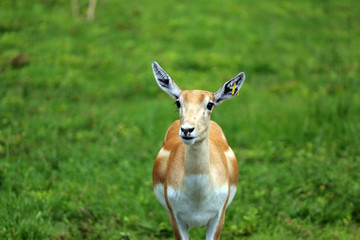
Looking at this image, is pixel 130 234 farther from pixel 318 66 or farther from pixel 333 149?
pixel 318 66

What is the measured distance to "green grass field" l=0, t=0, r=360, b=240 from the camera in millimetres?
5477

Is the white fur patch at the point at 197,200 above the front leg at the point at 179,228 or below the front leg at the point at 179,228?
above

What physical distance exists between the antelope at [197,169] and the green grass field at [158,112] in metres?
1.34

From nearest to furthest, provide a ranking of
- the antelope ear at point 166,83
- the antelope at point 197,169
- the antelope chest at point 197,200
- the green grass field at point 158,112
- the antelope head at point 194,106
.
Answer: the antelope head at point 194,106, the antelope at point 197,169, the antelope chest at point 197,200, the antelope ear at point 166,83, the green grass field at point 158,112

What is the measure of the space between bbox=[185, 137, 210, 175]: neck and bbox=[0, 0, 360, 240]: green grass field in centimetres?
172

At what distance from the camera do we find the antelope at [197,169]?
3.64 m

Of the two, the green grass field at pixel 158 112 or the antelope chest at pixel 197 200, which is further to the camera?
the green grass field at pixel 158 112

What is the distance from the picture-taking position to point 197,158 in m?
3.73

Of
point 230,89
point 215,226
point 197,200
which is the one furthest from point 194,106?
point 215,226

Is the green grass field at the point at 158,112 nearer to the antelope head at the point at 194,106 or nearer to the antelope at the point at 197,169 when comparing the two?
the antelope at the point at 197,169

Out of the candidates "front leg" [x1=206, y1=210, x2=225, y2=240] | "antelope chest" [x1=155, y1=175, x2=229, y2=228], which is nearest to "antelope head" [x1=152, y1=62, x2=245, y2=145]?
"antelope chest" [x1=155, y1=175, x2=229, y2=228]

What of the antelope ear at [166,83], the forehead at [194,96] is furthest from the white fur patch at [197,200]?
the antelope ear at [166,83]

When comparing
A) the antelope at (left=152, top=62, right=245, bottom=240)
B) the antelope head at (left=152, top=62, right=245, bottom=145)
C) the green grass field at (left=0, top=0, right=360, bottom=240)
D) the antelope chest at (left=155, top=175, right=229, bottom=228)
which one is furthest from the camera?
the green grass field at (left=0, top=0, right=360, bottom=240)

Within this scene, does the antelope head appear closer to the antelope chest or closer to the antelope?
the antelope
